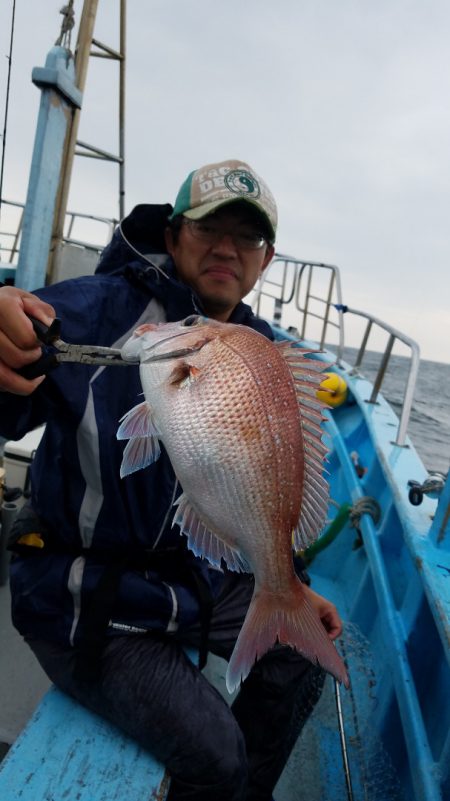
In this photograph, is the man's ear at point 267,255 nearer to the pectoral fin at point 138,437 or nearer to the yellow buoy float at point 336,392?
the pectoral fin at point 138,437

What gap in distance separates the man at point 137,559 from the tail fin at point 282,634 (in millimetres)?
562

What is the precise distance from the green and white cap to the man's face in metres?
0.06

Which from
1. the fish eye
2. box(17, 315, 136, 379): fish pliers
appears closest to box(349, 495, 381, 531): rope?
the fish eye

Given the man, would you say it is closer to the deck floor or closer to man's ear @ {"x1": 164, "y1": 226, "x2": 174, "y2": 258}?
man's ear @ {"x1": 164, "y1": 226, "x2": 174, "y2": 258}

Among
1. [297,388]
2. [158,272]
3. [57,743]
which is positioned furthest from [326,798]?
[158,272]

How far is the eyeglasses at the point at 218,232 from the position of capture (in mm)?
1876

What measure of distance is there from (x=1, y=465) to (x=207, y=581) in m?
2.22

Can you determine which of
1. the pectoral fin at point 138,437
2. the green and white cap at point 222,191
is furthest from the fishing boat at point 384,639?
the green and white cap at point 222,191

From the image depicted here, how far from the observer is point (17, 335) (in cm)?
110

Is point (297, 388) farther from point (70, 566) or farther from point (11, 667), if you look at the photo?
point (11, 667)

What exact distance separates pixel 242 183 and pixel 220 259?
0.29 m

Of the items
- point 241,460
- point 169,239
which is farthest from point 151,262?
point 241,460

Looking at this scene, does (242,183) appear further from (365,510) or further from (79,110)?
(79,110)

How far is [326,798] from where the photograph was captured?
6.82 ft
